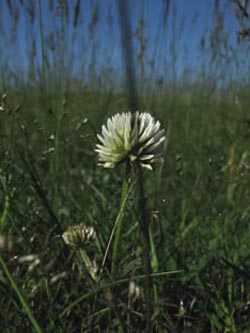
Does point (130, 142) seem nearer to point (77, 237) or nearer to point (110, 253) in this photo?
point (77, 237)

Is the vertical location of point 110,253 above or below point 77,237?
below

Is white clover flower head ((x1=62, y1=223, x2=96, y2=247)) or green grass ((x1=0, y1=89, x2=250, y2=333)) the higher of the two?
white clover flower head ((x1=62, y1=223, x2=96, y2=247))

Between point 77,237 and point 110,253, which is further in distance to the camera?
point 110,253

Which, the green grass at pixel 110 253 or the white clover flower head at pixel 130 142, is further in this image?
the green grass at pixel 110 253

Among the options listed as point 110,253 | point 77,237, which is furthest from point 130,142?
point 110,253

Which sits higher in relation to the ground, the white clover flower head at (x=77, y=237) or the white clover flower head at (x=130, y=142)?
the white clover flower head at (x=130, y=142)

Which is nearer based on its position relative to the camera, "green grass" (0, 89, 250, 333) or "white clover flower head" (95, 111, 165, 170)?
"white clover flower head" (95, 111, 165, 170)

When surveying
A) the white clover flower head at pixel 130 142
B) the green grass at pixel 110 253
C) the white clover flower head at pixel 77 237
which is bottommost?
the green grass at pixel 110 253

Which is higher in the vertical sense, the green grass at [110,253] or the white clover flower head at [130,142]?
the white clover flower head at [130,142]

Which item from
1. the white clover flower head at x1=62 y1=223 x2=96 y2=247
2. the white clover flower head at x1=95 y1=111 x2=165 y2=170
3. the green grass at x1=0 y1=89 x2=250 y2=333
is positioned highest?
the white clover flower head at x1=95 y1=111 x2=165 y2=170
